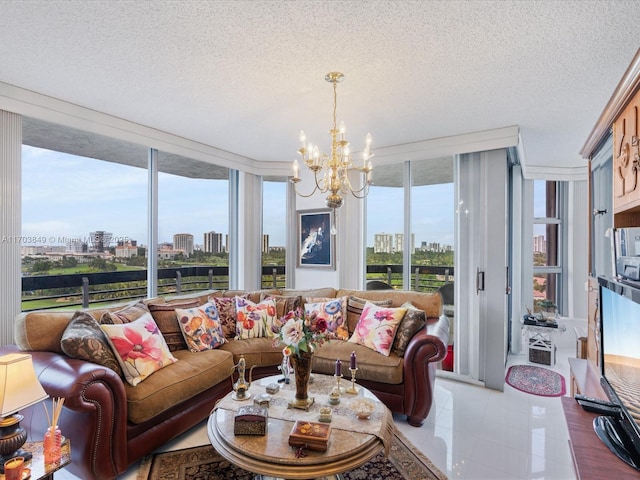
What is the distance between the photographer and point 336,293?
3943 millimetres

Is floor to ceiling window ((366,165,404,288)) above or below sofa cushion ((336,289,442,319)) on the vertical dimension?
above

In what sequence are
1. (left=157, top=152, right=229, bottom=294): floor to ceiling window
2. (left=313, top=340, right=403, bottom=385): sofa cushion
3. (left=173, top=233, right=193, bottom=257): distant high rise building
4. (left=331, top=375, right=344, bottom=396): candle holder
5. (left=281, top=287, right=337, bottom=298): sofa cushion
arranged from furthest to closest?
1. (left=173, top=233, right=193, bottom=257): distant high rise building
2. (left=157, top=152, right=229, bottom=294): floor to ceiling window
3. (left=281, top=287, right=337, bottom=298): sofa cushion
4. (left=313, top=340, right=403, bottom=385): sofa cushion
5. (left=331, top=375, right=344, bottom=396): candle holder

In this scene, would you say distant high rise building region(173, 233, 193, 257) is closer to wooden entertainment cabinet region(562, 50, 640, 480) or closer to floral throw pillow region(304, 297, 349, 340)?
floral throw pillow region(304, 297, 349, 340)

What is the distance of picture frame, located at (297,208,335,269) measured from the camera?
4.80m

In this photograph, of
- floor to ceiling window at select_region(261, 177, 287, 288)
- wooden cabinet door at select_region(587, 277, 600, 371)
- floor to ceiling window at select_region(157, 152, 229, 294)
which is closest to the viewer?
wooden cabinet door at select_region(587, 277, 600, 371)

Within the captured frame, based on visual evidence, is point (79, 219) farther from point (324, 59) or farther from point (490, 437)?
point (490, 437)

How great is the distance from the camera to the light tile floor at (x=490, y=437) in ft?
7.22

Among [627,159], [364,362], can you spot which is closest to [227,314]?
[364,362]

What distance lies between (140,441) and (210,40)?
8.34 ft

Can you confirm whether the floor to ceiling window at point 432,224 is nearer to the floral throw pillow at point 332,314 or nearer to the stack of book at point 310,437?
the floral throw pillow at point 332,314

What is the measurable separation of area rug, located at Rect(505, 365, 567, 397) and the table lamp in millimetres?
→ 4038

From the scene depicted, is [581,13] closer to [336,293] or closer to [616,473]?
[616,473]

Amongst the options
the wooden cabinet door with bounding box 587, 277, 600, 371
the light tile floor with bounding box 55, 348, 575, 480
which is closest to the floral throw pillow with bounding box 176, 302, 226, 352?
the light tile floor with bounding box 55, 348, 575, 480

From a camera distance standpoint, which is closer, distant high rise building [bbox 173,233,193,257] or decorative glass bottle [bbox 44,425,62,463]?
decorative glass bottle [bbox 44,425,62,463]
